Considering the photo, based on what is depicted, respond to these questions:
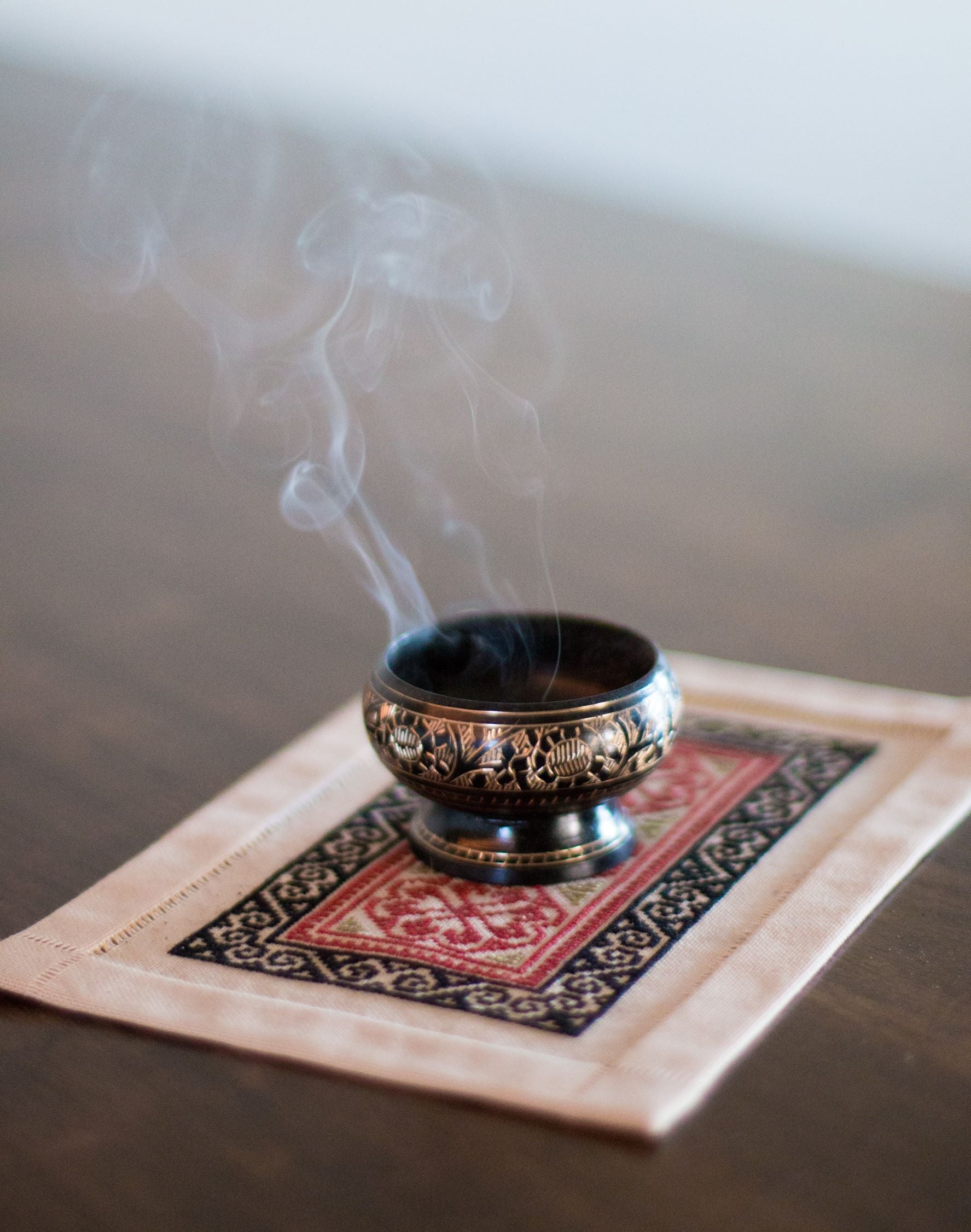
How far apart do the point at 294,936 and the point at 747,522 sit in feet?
3.12

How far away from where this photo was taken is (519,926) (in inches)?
36.8

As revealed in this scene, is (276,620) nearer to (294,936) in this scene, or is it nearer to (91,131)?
(294,936)

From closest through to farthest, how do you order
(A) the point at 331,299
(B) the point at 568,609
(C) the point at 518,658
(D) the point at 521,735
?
(D) the point at 521,735
(C) the point at 518,658
(B) the point at 568,609
(A) the point at 331,299

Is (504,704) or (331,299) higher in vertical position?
(504,704)

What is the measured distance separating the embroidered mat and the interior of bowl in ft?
0.37

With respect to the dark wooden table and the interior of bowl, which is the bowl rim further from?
the dark wooden table

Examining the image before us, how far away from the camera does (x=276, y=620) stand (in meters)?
1.45

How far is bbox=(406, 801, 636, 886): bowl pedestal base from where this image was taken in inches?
38.4

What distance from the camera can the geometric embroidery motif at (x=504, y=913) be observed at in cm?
88

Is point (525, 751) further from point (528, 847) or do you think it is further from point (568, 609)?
point (568, 609)

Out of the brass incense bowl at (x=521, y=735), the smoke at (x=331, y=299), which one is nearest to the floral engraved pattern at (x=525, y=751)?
the brass incense bowl at (x=521, y=735)

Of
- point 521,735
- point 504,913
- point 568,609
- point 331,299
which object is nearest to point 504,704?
point 521,735

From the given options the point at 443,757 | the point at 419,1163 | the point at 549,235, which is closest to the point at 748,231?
the point at 549,235

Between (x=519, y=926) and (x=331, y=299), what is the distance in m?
1.92
